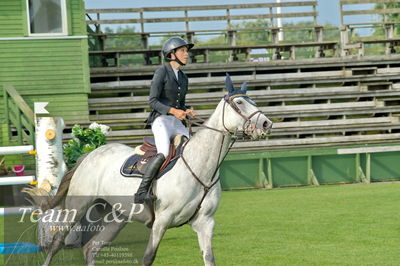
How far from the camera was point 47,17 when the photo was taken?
23766mm

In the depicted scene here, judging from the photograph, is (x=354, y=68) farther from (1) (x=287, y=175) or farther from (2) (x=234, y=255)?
(2) (x=234, y=255)

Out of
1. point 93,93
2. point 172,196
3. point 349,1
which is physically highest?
point 349,1

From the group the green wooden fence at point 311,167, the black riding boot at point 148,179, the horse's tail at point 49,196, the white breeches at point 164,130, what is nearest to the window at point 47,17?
the green wooden fence at point 311,167

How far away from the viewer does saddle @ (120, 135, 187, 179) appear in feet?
28.1

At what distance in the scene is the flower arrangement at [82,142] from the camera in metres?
12.7

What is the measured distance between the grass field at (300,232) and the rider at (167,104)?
4.42 feet

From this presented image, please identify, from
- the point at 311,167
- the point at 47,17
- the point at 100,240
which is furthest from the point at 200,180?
the point at 47,17

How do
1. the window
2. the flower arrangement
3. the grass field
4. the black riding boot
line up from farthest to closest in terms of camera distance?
the window < the flower arrangement < the grass field < the black riding boot

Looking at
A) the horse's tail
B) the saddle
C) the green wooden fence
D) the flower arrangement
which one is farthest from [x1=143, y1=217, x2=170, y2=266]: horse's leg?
the green wooden fence

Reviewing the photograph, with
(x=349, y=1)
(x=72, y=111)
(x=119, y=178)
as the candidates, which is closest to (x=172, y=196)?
(x=119, y=178)

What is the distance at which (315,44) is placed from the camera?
96.8ft

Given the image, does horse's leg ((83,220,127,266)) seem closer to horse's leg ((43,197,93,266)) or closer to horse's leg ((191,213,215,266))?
horse's leg ((43,197,93,266))

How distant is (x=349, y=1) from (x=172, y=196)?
23.0 m

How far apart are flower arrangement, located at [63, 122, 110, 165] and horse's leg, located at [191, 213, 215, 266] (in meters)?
4.73
